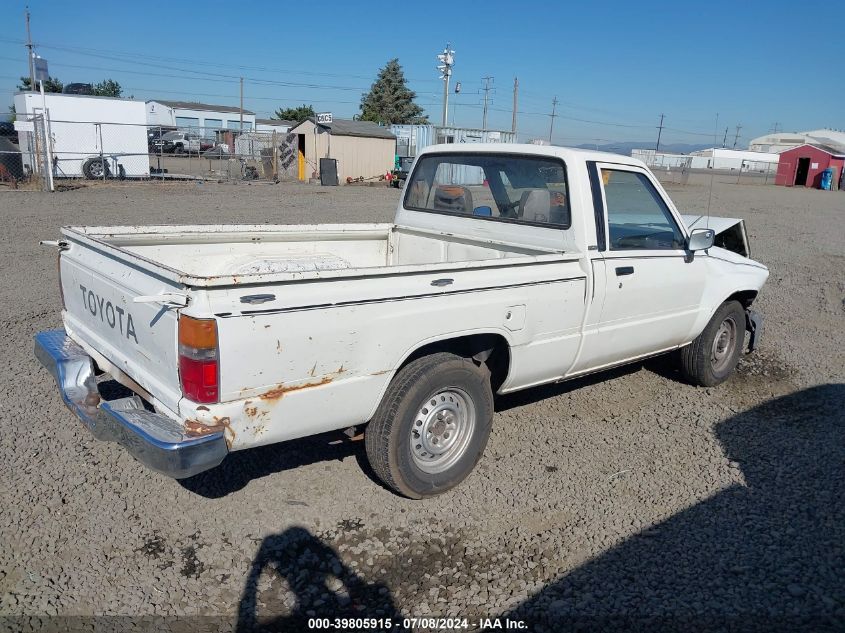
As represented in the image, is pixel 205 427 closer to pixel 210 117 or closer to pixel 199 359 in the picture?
pixel 199 359

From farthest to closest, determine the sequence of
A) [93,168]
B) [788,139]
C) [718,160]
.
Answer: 1. [788,139]
2. [718,160]
3. [93,168]

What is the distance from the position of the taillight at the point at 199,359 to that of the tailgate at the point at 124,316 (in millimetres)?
74

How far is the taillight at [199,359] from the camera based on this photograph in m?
2.89

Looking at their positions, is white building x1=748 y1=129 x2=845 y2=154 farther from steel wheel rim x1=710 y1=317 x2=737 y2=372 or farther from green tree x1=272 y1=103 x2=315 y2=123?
steel wheel rim x1=710 y1=317 x2=737 y2=372

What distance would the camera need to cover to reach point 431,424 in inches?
153

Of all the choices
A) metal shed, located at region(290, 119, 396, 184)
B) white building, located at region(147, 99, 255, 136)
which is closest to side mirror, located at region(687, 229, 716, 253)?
metal shed, located at region(290, 119, 396, 184)

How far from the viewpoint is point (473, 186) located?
5.27 m

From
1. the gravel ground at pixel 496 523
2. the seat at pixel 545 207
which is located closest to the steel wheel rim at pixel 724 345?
the gravel ground at pixel 496 523

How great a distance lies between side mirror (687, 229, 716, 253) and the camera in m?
4.93

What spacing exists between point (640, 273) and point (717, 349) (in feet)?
5.68

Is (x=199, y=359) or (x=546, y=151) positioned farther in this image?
(x=546, y=151)

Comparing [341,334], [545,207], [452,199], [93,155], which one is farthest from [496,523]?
[93,155]

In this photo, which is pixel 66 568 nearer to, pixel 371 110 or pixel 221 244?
pixel 221 244

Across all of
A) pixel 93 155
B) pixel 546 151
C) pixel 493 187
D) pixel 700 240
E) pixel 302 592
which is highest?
pixel 546 151
